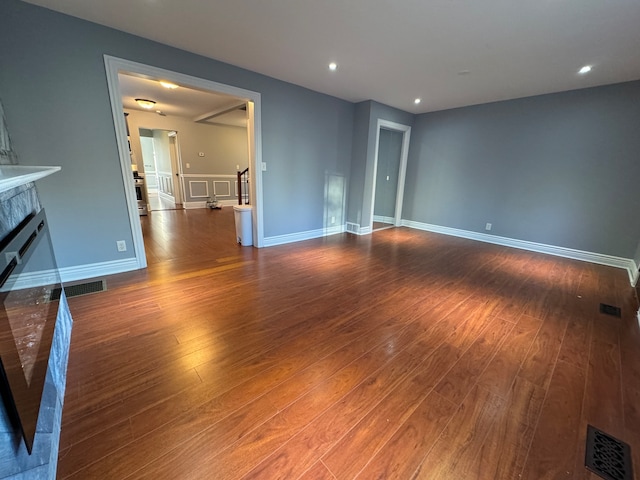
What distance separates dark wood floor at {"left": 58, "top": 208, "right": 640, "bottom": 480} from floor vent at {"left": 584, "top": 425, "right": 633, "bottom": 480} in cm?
4

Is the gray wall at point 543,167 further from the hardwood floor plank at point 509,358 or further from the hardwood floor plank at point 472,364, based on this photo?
the hardwood floor plank at point 472,364

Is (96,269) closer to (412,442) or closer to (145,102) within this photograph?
(412,442)

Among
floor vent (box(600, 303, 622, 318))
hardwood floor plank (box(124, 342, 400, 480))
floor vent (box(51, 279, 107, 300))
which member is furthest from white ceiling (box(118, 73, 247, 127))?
floor vent (box(600, 303, 622, 318))

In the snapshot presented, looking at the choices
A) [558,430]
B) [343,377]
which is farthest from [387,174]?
[558,430]

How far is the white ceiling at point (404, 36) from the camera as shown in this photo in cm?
209

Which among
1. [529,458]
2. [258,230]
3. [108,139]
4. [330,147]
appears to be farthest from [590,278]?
[108,139]

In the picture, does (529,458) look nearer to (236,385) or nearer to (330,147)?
(236,385)

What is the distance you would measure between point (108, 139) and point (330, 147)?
10.7 feet

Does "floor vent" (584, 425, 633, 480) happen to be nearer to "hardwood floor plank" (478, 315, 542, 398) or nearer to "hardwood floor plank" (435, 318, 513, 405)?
"hardwood floor plank" (478, 315, 542, 398)

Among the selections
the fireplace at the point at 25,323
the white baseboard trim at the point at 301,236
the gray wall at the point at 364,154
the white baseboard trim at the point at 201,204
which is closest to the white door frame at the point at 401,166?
the gray wall at the point at 364,154

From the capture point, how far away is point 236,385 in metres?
1.57

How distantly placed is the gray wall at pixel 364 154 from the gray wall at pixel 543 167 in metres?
1.22

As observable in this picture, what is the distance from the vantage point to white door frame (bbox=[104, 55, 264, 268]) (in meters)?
2.64

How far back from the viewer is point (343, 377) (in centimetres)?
165
